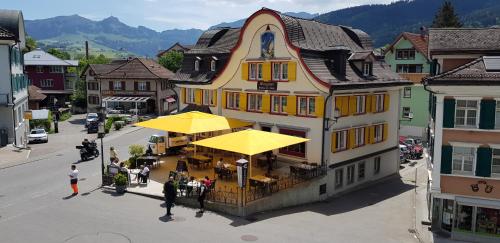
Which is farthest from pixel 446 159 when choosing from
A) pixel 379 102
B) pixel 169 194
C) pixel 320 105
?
pixel 169 194

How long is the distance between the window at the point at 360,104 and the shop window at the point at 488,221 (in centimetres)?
1078

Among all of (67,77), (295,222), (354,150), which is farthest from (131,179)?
(67,77)

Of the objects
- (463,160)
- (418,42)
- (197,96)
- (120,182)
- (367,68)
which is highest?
(418,42)

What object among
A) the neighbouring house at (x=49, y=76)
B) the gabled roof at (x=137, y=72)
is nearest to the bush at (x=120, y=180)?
the gabled roof at (x=137, y=72)

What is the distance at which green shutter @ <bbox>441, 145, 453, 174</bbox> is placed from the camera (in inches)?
789

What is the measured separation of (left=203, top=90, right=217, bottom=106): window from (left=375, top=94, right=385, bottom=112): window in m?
11.4

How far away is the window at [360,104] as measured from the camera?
95.1ft

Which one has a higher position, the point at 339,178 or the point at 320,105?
the point at 320,105

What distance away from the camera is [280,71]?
28.2 m

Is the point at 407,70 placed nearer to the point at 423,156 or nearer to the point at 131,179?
the point at 423,156

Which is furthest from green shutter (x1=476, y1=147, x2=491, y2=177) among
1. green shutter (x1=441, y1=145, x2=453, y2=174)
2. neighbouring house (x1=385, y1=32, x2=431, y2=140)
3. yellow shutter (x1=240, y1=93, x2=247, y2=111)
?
neighbouring house (x1=385, y1=32, x2=431, y2=140)

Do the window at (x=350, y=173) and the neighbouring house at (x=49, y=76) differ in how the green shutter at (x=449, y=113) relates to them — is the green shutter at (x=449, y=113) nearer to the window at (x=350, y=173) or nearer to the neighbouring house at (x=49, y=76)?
the window at (x=350, y=173)

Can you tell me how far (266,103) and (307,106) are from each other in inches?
126

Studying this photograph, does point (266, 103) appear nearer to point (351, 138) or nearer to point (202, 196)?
point (351, 138)
